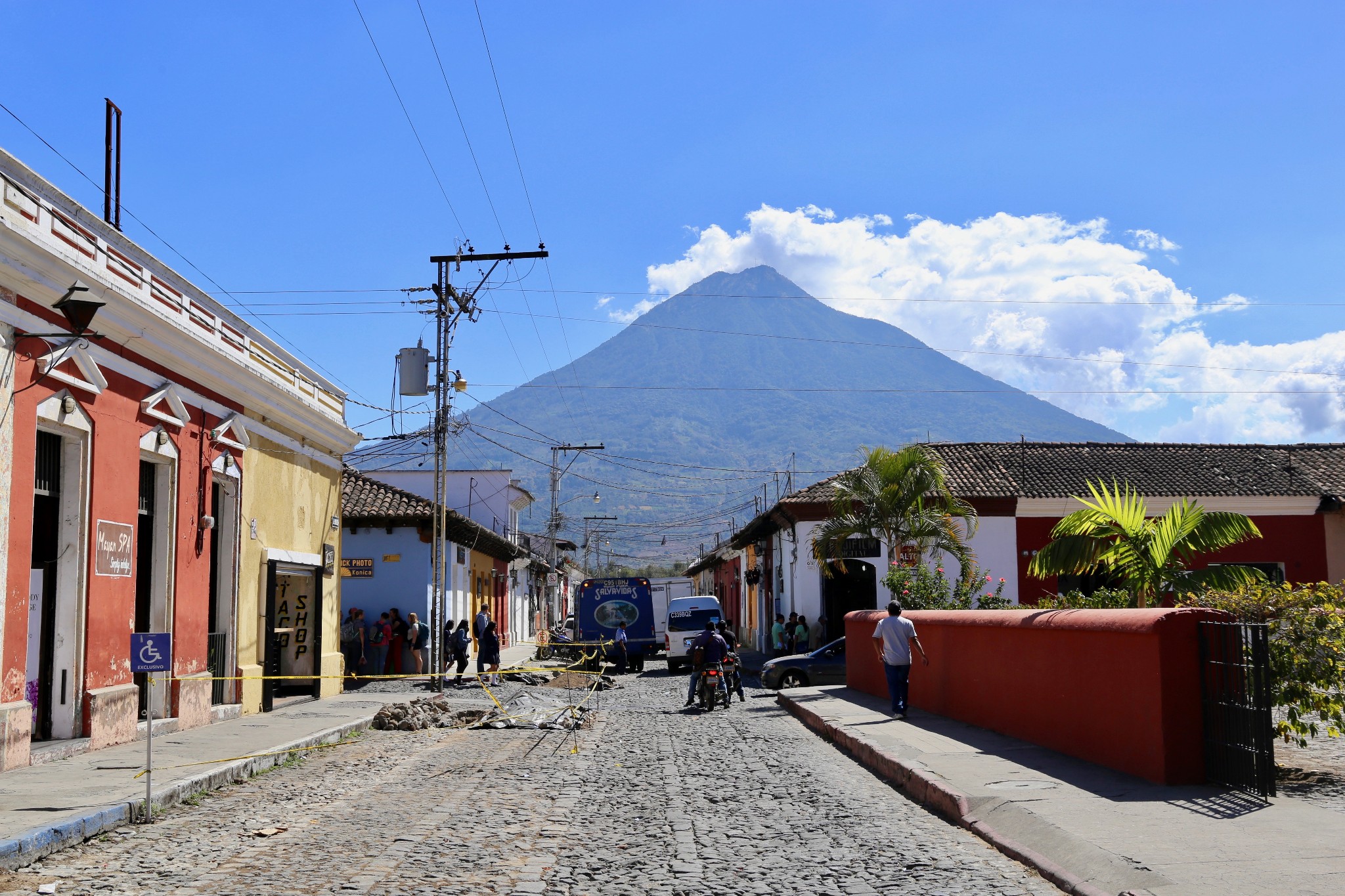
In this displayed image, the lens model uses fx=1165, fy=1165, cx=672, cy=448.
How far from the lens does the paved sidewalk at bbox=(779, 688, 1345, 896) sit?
615 cm

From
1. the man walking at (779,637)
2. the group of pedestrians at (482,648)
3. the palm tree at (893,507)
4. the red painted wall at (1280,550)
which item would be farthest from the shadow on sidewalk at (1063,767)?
Result: the red painted wall at (1280,550)

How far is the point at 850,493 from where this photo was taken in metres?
24.4

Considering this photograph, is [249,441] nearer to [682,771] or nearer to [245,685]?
[245,685]

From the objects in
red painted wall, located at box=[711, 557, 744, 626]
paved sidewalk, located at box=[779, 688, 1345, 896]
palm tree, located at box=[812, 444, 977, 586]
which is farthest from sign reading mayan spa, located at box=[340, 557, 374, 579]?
red painted wall, located at box=[711, 557, 744, 626]

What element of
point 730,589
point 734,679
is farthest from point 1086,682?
point 730,589

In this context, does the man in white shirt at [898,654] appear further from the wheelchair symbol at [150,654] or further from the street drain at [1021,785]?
the wheelchair symbol at [150,654]

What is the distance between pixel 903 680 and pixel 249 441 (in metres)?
10.6

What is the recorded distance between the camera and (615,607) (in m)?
37.8

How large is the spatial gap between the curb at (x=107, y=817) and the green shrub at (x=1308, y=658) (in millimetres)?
8939

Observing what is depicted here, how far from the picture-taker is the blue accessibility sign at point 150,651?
9.30m

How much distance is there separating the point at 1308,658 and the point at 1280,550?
2516cm

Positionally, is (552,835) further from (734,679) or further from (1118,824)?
(734,679)

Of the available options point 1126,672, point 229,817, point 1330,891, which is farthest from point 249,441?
point 1330,891

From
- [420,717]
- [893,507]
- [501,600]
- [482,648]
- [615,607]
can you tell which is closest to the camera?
[420,717]
